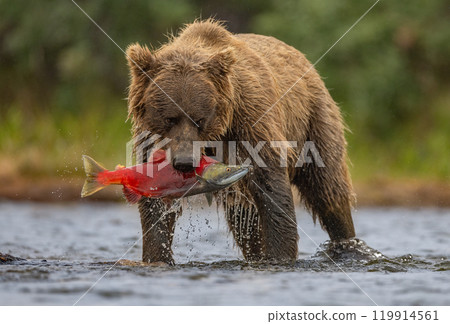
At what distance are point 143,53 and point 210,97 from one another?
59cm

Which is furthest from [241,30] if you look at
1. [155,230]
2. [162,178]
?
[162,178]

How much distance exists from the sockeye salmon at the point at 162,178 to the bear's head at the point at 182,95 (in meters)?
0.13

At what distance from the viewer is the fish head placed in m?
6.18

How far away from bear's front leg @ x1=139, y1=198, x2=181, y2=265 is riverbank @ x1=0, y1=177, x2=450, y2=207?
22.1ft

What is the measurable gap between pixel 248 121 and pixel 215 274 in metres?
1.18

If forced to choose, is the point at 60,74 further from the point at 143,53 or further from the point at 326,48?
the point at 143,53

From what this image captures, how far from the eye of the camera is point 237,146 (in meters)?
6.86

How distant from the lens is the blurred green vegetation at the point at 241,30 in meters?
15.0

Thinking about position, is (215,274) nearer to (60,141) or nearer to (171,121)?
(171,121)

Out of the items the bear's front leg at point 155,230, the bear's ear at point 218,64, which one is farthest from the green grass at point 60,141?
the bear's ear at point 218,64

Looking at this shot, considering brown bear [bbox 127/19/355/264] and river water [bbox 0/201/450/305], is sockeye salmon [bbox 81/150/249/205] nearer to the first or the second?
brown bear [bbox 127/19/355/264]

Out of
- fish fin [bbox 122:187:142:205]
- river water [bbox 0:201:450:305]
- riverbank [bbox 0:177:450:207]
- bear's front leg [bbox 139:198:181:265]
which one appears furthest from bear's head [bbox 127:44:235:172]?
riverbank [bbox 0:177:450:207]

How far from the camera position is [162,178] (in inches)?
248

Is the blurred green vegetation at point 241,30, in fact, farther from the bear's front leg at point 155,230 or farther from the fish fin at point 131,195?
the fish fin at point 131,195
